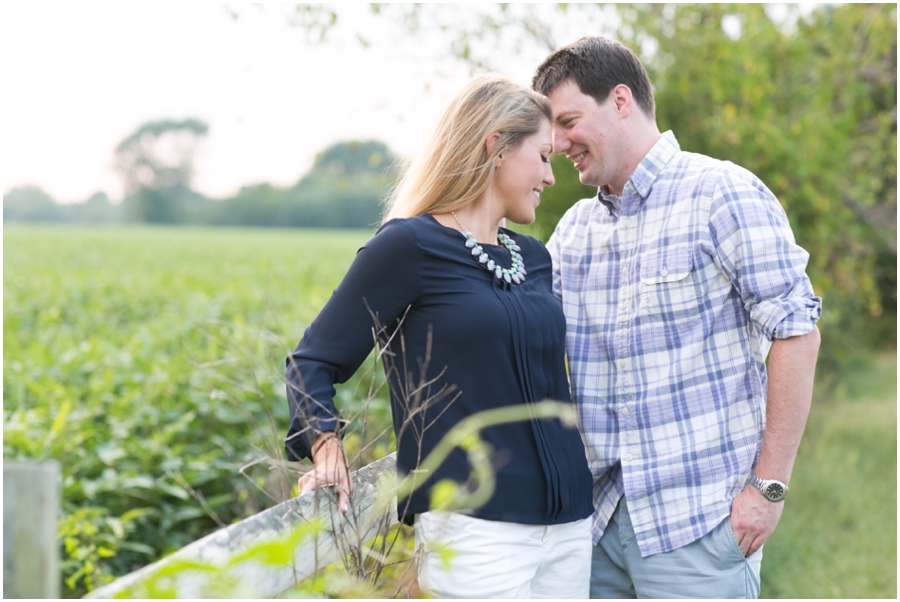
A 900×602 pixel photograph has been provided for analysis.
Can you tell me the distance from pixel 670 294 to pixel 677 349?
152mm

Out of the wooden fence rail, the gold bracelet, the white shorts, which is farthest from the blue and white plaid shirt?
the gold bracelet

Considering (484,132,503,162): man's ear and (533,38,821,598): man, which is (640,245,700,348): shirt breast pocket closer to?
(533,38,821,598): man

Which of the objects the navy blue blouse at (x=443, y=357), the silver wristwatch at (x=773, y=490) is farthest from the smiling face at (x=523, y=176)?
the silver wristwatch at (x=773, y=490)

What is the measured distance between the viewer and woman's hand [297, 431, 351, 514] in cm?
163

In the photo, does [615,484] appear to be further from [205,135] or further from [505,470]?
[205,135]

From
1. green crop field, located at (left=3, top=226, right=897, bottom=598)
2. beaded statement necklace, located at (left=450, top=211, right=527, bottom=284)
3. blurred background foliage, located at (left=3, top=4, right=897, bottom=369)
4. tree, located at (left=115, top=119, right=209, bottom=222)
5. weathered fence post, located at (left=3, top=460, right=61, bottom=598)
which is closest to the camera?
beaded statement necklace, located at (left=450, top=211, right=527, bottom=284)

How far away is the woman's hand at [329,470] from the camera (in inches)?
64.4

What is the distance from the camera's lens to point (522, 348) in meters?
1.95

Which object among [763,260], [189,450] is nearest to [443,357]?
[763,260]

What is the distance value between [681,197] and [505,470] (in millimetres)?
938

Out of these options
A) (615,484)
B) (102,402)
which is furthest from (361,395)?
(615,484)

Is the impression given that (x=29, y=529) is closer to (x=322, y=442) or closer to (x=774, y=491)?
(x=322, y=442)

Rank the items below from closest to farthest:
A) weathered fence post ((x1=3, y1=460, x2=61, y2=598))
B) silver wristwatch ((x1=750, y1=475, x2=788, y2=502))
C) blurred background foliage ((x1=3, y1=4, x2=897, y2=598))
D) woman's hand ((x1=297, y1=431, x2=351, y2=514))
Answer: woman's hand ((x1=297, y1=431, x2=351, y2=514)) < silver wristwatch ((x1=750, y1=475, x2=788, y2=502)) < weathered fence post ((x1=3, y1=460, x2=61, y2=598)) < blurred background foliage ((x1=3, y1=4, x2=897, y2=598))

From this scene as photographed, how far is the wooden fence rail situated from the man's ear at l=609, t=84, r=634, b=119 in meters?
1.24
